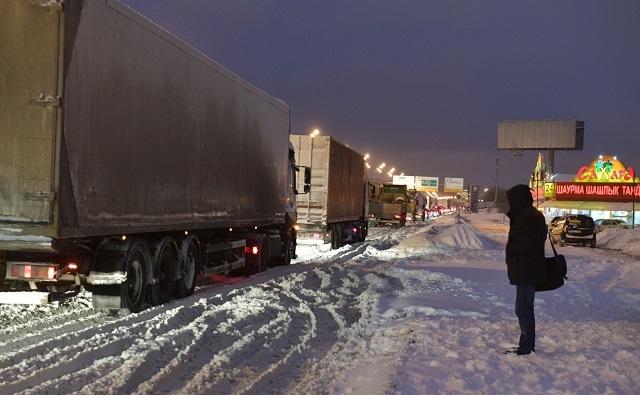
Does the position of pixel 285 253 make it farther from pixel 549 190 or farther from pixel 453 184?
pixel 453 184

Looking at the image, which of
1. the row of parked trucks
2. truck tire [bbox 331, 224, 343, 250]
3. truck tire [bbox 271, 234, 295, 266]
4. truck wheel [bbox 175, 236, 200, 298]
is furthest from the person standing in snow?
truck tire [bbox 331, 224, 343, 250]

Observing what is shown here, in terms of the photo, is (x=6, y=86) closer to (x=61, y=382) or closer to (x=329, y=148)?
(x=61, y=382)

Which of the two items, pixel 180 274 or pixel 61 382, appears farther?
pixel 180 274

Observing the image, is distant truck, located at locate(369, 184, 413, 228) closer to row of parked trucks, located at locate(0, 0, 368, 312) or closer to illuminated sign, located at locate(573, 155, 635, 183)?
illuminated sign, located at locate(573, 155, 635, 183)

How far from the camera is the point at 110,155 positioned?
9.12 m

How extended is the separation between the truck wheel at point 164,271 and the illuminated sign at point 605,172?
66996mm

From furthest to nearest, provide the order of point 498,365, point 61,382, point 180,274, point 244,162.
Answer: point 244,162 → point 180,274 → point 498,365 → point 61,382

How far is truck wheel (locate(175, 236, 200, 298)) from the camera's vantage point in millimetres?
12180

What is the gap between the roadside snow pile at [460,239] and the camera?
104 feet

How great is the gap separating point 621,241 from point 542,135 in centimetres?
6064

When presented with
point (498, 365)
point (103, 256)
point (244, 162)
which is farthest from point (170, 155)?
point (498, 365)

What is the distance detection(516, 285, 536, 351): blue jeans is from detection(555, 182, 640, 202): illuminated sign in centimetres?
6764

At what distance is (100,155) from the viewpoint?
8852mm

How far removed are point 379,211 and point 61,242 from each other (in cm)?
4575
